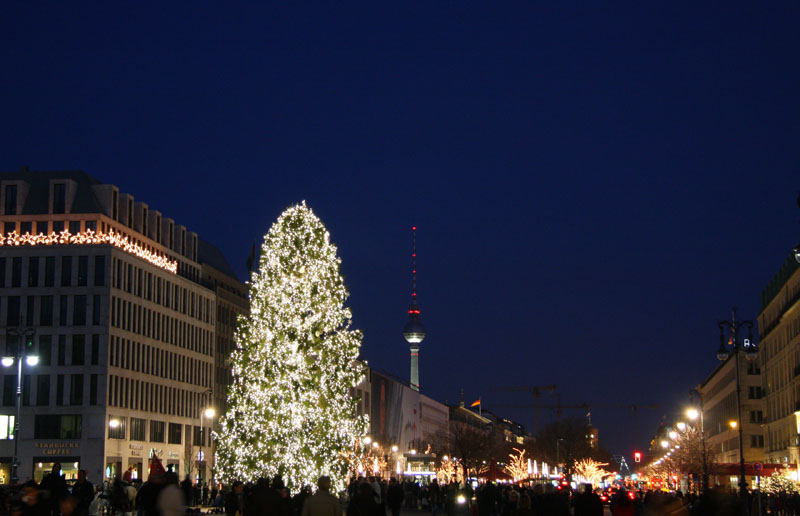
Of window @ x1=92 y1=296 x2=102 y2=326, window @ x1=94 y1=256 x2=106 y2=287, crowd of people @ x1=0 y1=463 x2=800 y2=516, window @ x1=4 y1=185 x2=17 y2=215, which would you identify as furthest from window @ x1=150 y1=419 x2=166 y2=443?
crowd of people @ x1=0 y1=463 x2=800 y2=516

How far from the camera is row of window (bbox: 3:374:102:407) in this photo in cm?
9356

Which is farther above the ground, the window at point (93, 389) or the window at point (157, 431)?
the window at point (93, 389)

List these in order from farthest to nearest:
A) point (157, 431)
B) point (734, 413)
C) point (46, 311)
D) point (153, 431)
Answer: point (734, 413), point (157, 431), point (153, 431), point (46, 311)

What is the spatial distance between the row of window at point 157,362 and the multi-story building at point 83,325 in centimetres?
18

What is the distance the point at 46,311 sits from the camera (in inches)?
3784

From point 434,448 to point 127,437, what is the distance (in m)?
89.0

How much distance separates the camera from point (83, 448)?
301 feet

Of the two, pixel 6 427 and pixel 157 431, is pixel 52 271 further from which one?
pixel 157 431

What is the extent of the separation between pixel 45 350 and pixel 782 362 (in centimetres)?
6132

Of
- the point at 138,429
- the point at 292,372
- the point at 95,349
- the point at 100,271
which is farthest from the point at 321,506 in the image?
the point at 138,429

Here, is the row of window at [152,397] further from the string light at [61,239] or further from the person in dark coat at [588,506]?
the person in dark coat at [588,506]

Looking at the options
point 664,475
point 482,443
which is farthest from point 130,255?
point 664,475

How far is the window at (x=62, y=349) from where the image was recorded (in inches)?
3733

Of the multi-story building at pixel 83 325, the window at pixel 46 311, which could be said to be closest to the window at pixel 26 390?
the multi-story building at pixel 83 325
